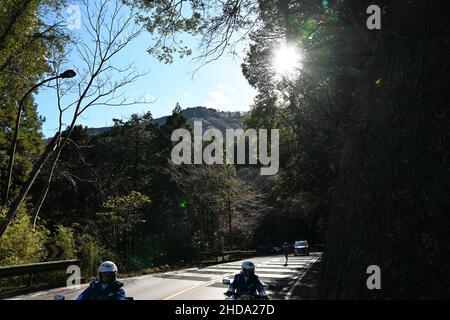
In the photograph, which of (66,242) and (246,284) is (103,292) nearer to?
(246,284)

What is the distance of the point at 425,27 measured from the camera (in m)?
4.48

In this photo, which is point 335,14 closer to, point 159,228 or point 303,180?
point 303,180

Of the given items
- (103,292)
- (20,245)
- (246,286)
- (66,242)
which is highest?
(103,292)

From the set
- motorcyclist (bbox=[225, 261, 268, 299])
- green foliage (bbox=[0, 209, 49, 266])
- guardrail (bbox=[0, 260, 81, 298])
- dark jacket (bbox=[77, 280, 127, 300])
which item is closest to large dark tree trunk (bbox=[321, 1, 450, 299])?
motorcyclist (bbox=[225, 261, 268, 299])

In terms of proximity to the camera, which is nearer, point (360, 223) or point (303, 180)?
point (360, 223)

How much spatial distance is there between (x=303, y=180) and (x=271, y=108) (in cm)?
561

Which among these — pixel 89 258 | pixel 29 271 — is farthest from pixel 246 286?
pixel 89 258

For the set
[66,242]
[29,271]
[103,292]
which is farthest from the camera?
[66,242]

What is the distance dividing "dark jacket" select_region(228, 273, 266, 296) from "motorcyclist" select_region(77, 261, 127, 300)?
239 centimetres

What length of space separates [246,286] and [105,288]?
288cm

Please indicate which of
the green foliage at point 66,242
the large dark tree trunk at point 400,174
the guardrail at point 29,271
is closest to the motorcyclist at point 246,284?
the large dark tree trunk at point 400,174

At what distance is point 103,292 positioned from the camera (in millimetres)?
6539

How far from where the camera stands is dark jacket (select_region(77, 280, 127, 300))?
254 inches
